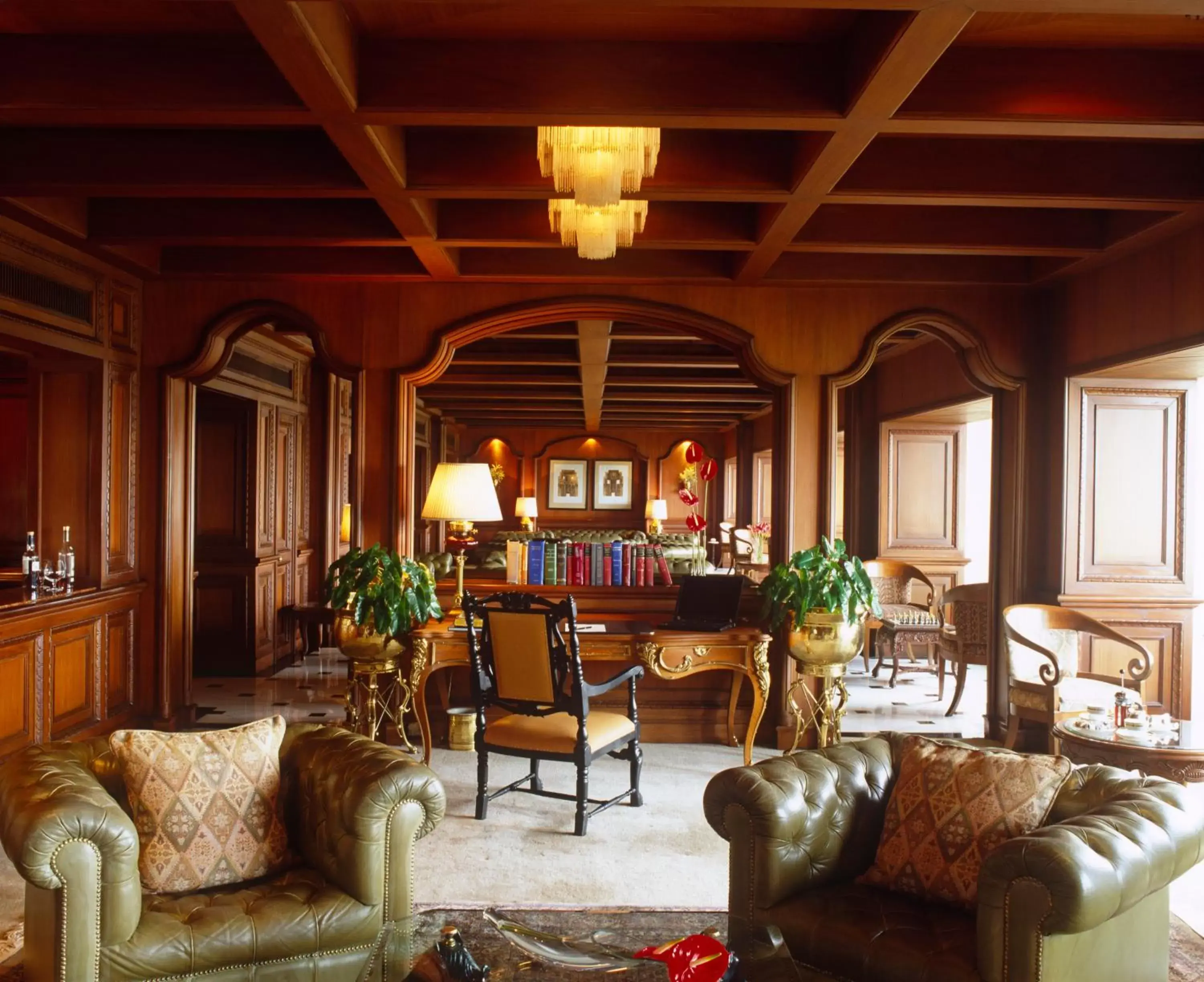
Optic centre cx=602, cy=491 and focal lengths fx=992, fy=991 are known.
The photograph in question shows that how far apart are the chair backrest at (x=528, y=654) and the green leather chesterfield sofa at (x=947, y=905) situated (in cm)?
152

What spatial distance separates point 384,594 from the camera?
5137 mm

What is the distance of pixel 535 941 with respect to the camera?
223 centimetres

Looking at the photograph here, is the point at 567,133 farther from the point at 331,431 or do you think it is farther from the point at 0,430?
the point at 0,430

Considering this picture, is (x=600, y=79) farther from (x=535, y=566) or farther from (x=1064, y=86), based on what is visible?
(x=535, y=566)

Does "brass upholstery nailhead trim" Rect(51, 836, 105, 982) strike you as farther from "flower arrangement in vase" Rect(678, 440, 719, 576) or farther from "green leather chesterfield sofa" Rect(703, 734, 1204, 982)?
"flower arrangement in vase" Rect(678, 440, 719, 576)

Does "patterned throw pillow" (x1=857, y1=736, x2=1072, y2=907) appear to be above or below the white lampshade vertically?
below

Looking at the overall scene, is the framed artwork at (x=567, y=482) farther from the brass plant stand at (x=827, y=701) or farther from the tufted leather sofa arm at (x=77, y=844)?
the tufted leather sofa arm at (x=77, y=844)

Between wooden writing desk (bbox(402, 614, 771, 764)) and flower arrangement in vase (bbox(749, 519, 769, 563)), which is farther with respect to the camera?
flower arrangement in vase (bbox(749, 519, 769, 563))

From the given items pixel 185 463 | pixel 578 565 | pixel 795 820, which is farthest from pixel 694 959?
pixel 185 463

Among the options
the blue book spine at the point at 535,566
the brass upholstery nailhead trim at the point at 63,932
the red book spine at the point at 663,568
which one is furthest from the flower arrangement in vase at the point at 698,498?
the brass upholstery nailhead trim at the point at 63,932

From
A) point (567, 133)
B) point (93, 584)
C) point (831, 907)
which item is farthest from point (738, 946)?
point (93, 584)

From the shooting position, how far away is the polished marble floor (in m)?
6.39

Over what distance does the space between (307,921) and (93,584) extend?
3.56 meters

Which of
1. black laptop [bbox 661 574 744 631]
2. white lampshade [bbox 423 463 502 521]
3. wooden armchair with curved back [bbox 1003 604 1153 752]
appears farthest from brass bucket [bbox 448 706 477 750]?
wooden armchair with curved back [bbox 1003 604 1153 752]
